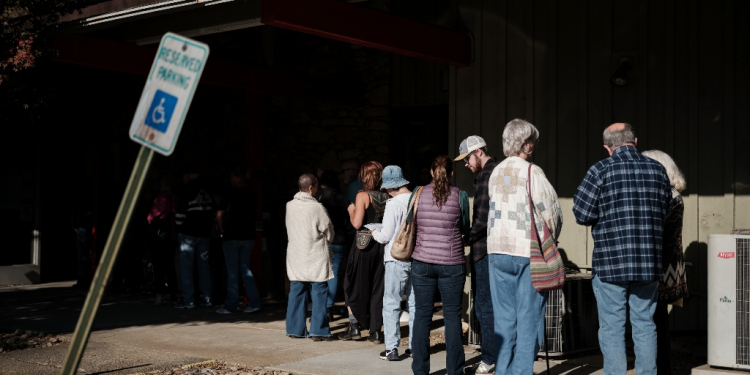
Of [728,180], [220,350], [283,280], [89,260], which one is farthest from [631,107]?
[89,260]

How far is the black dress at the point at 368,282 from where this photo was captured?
6.94m

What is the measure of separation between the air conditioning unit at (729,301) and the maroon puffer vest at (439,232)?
1.76 m

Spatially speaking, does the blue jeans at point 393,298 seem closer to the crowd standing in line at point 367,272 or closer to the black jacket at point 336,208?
the crowd standing in line at point 367,272

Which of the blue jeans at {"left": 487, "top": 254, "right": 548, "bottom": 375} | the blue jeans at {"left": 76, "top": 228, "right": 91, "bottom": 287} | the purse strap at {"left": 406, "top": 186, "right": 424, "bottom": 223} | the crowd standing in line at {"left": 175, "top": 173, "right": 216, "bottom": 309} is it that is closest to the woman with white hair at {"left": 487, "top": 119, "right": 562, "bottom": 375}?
the blue jeans at {"left": 487, "top": 254, "right": 548, "bottom": 375}

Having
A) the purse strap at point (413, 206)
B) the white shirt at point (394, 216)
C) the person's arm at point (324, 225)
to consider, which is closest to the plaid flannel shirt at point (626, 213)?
the purse strap at point (413, 206)

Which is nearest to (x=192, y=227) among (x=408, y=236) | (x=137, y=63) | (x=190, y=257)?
(x=190, y=257)

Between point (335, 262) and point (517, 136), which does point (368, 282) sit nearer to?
point (335, 262)

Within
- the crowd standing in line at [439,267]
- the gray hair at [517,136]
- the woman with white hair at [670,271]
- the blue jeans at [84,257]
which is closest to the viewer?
the gray hair at [517,136]

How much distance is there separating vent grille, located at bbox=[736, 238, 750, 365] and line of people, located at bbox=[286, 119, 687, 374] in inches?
17.7

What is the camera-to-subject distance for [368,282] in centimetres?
702

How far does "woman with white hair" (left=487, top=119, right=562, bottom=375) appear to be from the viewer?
4590 mm

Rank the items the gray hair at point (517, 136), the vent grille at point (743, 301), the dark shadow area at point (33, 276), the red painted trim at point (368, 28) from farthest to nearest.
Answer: the dark shadow area at point (33, 276) → the red painted trim at point (368, 28) → the vent grille at point (743, 301) → the gray hair at point (517, 136)

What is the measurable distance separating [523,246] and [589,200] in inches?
19.3

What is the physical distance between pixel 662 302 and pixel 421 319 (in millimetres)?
1613
